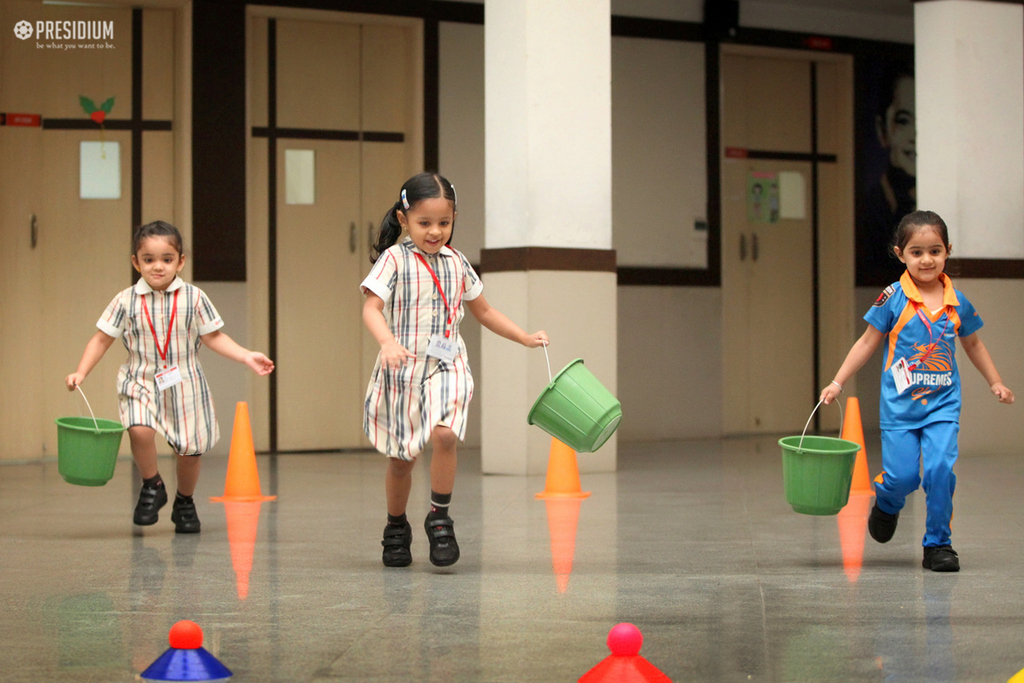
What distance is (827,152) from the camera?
12023mm

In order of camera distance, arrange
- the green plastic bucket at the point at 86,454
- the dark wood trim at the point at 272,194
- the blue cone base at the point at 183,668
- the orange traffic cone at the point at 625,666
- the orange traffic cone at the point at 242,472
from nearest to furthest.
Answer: the orange traffic cone at the point at 625,666
the blue cone base at the point at 183,668
the green plastic bucket at the point at 86,454
the orange traffic cone at the point at 242,472
the dark wood trim at the point at 272,194

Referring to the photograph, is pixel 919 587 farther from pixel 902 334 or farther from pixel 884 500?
pixel 902 334

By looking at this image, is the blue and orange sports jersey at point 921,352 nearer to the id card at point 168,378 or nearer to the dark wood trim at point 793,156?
the id card at point 168,378

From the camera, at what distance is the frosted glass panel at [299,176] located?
1016 centimetres

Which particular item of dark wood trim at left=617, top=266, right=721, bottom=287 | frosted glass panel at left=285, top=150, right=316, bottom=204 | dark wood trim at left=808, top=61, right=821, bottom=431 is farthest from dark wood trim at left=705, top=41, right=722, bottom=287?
frosted glass panel at left=285, top=150, right=316, bottom=204

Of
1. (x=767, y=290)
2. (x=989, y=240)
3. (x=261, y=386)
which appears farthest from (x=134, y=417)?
(x=767, y=290)

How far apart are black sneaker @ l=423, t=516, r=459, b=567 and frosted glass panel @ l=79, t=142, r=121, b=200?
20.3 feet

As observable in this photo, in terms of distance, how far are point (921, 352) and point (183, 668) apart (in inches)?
120

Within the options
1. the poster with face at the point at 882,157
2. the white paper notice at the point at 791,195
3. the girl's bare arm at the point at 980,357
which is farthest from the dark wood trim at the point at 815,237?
the girl's bare arm at the point at 980,357

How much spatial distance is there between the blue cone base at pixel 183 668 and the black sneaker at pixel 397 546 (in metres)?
1.75

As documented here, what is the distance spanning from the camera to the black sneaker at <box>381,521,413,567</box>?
479 cm

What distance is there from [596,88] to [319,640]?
5.56m

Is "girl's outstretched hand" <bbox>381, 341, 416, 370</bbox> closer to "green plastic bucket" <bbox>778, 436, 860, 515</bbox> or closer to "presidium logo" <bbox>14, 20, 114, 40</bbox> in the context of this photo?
"green plastic bucket" <bbox>778, 436, 860, 515</bbox>

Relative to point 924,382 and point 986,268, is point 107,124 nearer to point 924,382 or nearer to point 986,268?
point 986,268
